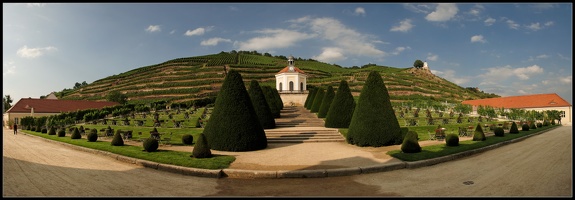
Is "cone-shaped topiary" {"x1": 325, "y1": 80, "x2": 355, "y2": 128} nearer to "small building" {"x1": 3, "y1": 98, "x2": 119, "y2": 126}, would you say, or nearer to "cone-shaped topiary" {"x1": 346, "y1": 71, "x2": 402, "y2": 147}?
"cone-shaped topiary" {"x1": 346, "y1": 71, "x2": 402, "y2": 147}

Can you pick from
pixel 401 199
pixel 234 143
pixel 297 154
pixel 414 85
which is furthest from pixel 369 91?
pixel 414 85

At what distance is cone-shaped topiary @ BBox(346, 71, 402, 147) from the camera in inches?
617

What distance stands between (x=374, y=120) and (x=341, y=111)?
754cm

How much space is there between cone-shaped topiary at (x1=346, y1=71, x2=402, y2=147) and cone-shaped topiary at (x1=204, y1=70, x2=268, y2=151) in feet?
16.9

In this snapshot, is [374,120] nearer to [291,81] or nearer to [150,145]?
[150,145]

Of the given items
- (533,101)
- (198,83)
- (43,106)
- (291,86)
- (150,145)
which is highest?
(198,83)

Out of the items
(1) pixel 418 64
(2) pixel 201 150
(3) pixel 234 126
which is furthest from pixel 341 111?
(1) pixel 418 64

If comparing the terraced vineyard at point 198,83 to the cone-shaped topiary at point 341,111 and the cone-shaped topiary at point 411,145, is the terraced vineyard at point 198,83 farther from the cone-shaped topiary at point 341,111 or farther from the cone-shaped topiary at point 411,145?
the cone-shaped topiary at point 411,145

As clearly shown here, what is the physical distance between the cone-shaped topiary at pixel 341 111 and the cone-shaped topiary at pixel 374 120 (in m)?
A: 6.19

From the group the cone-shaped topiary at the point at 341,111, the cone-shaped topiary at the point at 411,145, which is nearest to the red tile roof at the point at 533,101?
the cone-shaped topiary at the point at 341,111

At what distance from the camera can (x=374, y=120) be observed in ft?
52.4

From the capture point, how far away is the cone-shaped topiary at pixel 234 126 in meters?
14.4

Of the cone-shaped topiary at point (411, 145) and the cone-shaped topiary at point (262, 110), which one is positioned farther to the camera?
the cone-shaped topiary at point (262, 110)

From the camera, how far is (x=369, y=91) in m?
16.8
